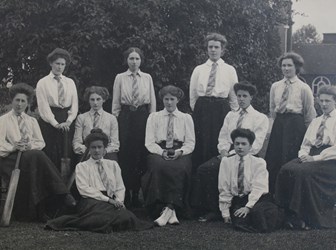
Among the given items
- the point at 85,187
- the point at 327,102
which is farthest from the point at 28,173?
the point at 327,102

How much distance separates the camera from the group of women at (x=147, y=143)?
6383mm

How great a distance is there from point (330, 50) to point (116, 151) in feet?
114

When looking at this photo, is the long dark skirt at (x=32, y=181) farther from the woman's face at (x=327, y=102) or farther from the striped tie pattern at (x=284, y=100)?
the woman's face at (x=327, y=102)

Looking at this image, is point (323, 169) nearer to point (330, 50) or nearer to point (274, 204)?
point (274, 204)

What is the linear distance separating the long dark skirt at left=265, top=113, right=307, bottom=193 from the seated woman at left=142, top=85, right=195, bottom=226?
1.04 m

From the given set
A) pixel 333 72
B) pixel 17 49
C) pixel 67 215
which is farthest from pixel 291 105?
pixel 333 72

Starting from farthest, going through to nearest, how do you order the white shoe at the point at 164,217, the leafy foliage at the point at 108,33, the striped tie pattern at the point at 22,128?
the leafy foliage at the point at 108,33, the striped tie pattern at the point at 22,128, the white shoe at the point at 164,217

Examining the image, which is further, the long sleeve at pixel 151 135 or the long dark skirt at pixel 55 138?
the long dark skirt at pixel 55 138

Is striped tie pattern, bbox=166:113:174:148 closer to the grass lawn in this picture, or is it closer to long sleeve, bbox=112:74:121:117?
long sleeve, bbox=112:74:121:117

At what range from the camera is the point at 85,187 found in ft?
20.7

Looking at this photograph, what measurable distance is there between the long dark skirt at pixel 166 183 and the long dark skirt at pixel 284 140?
3.80 ft

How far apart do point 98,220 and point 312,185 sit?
2.33 m

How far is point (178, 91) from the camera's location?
280 inches

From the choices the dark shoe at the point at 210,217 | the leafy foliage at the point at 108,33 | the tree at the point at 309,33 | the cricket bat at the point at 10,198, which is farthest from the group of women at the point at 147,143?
the tree at the point at 309,33
